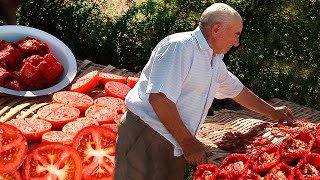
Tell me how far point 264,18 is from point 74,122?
191 cm

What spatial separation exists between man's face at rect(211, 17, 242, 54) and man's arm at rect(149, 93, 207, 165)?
36 cm

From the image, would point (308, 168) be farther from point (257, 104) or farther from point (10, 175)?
point (10, 175)

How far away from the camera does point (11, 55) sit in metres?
5.27

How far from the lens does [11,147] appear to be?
4.28m

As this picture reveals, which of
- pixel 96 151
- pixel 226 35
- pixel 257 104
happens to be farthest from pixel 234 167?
pixel 96 151

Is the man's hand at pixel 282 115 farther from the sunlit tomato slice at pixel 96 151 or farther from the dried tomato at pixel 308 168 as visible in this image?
the sunlit tomato slice at pixel 96 151

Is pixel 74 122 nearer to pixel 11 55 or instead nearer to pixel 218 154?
pixel 11 55

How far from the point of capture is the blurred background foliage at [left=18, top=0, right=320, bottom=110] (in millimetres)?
5250

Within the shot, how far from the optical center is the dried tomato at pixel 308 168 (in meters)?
2.56

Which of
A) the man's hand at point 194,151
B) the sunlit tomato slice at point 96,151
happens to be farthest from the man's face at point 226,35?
the sunlit tomato slice at point 96,151

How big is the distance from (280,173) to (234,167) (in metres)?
0.22

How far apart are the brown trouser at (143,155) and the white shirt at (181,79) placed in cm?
7

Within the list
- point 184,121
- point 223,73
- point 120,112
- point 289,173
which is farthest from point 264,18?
point 289,173

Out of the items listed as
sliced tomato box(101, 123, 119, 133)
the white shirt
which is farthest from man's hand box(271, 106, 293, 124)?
sliced tomato box(101, 123, 119, 133)
